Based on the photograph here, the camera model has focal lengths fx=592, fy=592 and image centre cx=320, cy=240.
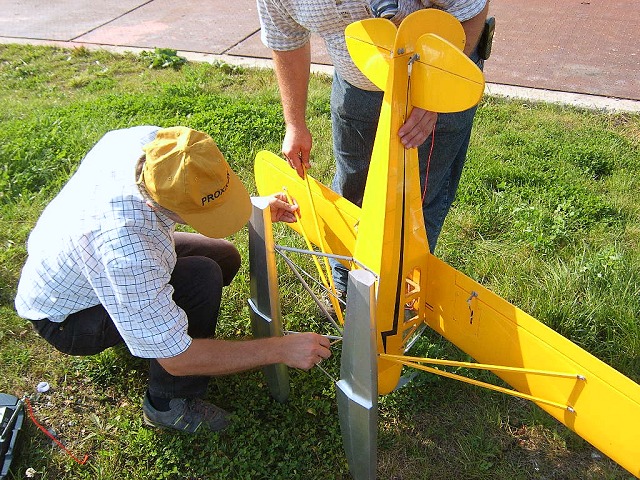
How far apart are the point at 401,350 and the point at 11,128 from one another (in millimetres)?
4104

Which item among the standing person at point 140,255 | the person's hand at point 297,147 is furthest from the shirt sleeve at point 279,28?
the standing person at point 140,255

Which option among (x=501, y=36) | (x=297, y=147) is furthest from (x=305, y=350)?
(x=501, y=36)

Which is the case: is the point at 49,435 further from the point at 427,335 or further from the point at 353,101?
the point at 353,101

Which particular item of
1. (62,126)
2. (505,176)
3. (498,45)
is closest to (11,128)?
(62,126)

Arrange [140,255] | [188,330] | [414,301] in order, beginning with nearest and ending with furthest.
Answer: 1. [140,255]
2. [414,301]
3. [188,330]

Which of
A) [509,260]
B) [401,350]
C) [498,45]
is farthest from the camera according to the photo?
[498,45]

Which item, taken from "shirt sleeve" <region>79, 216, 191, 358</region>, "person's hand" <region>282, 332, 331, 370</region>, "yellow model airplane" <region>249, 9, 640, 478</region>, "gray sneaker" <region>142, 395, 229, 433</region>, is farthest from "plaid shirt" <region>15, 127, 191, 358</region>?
"gray sneaker" <region>142, 395, 229, 433</region>

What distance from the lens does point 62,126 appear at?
16.3 ft

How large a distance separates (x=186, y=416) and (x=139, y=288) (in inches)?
37.3

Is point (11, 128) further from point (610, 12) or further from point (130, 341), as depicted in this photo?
point (610, 12)

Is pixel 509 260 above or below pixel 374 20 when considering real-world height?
below

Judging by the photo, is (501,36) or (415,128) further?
(501,36)

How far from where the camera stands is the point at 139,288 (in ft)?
6.51

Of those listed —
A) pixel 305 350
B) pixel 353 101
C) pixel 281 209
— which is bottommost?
pixel 305 350
